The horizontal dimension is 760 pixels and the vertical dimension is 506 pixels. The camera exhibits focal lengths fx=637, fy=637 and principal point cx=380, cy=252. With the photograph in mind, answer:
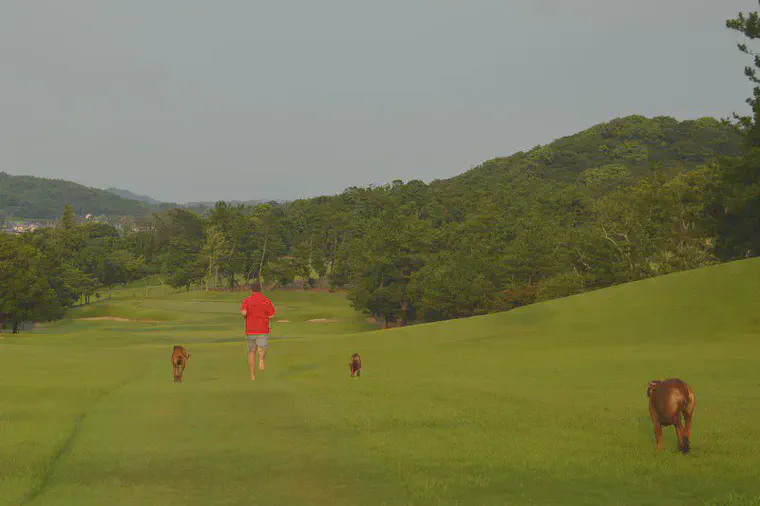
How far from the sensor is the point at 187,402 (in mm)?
15156

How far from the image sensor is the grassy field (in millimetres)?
8383

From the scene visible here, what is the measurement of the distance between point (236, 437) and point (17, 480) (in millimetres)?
3563

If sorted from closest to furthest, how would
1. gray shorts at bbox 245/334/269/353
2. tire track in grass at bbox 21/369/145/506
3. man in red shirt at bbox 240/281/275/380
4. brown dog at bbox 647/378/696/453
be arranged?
tire track in grass at bbox 21/369/145/506 < brown dog at bbox 647/378/696/453 < man in red shirt at bbox 240/281/275/380 < gray shorts at bbox 245/334/269/353

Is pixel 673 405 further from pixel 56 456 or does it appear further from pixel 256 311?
pixel 256 311

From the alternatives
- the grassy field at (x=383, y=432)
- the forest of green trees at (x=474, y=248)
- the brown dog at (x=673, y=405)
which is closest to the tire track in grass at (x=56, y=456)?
the grassy field at (x=383, y=432)

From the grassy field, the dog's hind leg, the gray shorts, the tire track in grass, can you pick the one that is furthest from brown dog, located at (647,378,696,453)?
the gray shorts

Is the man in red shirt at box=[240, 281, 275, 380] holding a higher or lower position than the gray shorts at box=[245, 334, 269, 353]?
higher

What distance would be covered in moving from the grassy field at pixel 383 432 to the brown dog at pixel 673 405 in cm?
36

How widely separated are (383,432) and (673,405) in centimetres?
494

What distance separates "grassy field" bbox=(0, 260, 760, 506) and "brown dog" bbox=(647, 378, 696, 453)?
0.36 m

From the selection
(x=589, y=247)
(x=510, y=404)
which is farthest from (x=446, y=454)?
(x=589, y=247)

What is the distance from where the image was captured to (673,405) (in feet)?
31.7

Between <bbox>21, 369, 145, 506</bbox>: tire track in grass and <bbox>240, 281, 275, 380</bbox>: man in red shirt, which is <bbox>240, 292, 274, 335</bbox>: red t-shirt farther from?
<bbox>21, 369, 145, 506</bbox>: tire track in grass

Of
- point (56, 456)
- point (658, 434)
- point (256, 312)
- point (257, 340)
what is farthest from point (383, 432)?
point (257, 340)
